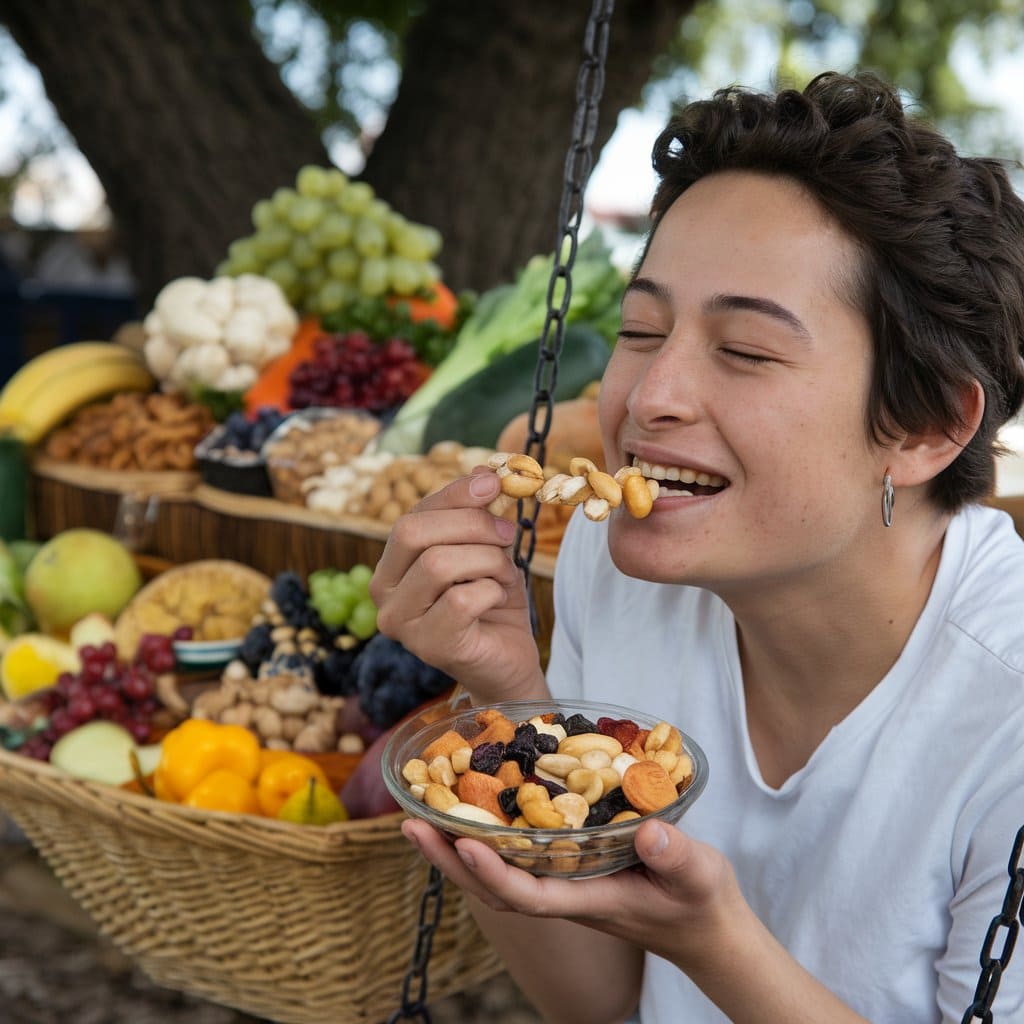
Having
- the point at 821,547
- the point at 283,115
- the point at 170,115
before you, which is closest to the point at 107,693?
the point at 821,547

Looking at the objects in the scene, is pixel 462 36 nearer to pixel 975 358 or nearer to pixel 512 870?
pixel 975 358

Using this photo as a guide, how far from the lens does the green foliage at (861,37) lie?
856 centimetres

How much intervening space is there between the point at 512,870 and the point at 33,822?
1.73m

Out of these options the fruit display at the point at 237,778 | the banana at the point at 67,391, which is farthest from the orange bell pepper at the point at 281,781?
the banana at the point at 67,391

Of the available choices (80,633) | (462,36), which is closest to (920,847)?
(80,633)

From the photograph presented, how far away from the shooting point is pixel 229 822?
199 cm

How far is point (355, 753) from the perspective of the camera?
2.49 metres

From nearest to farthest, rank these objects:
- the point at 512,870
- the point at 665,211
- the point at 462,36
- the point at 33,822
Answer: the point at 512,870
the point at 665,211
the point at 33,822
the point at 462,36

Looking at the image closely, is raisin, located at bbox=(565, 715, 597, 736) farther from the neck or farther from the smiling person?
the neck

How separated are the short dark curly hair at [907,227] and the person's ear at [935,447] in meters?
0.01

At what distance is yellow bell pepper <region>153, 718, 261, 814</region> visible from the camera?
219 centimetres

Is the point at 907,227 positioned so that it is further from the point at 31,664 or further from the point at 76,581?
the point at 76,581

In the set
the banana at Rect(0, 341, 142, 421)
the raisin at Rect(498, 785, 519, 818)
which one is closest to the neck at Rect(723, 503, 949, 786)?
the raisin at Rect(498, 785, 519, 818)

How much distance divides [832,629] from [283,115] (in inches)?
183
